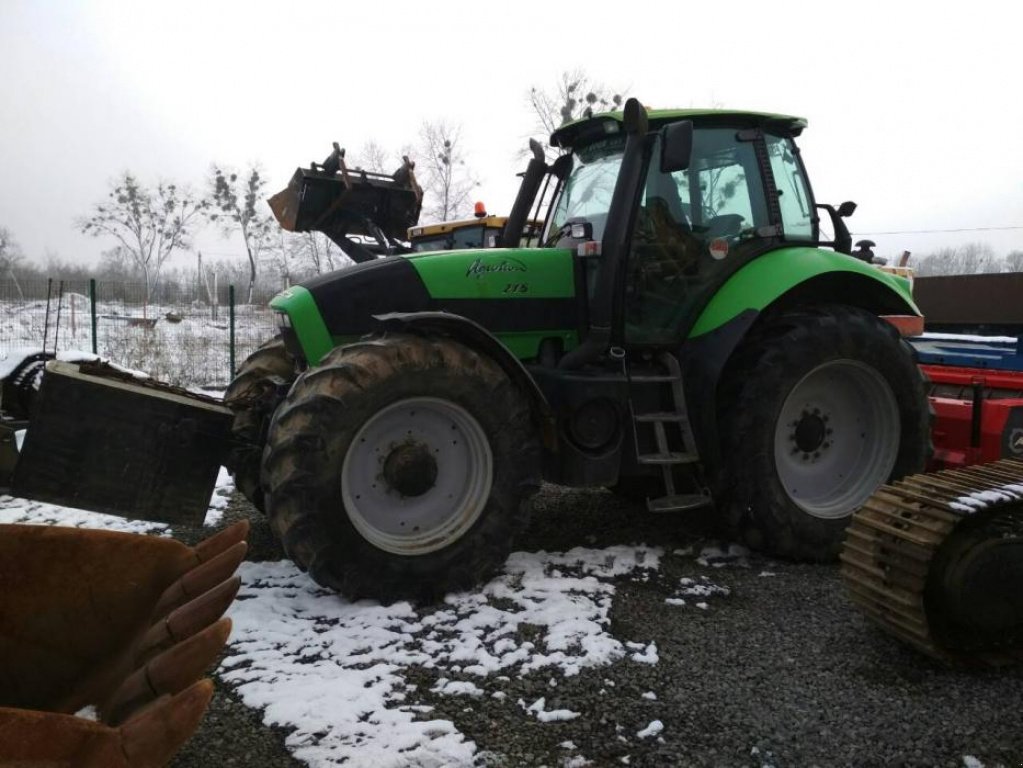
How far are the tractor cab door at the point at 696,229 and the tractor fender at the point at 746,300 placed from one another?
3.9 inches

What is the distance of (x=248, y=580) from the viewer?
3.93m

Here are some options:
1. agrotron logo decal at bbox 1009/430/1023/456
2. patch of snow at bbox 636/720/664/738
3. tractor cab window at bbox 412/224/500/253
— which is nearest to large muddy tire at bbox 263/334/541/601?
patch of snow at bbox 636/720/664/738

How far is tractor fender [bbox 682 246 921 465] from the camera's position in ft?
14.3

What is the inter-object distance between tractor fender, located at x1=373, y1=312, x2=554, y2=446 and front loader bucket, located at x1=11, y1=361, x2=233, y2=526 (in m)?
0.99

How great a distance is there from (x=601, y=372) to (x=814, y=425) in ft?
4.45

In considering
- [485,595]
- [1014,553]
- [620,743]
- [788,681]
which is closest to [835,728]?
[788,681]

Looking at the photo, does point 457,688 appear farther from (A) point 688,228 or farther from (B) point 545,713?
(A) point 688,228

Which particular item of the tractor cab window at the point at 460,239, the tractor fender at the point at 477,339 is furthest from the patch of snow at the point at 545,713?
the tractor cab window at the point at 460,239

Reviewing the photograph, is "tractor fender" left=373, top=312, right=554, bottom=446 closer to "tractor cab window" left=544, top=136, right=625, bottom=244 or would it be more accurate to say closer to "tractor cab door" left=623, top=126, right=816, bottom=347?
"tractor cab door" left=623, top=126, right=816, bottom=347

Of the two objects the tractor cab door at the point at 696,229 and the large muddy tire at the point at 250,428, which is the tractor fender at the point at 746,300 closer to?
the tractor cab door at the point at 696,229

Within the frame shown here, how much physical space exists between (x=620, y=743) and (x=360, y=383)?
1.83 m

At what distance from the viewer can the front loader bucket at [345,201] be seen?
8.91 m

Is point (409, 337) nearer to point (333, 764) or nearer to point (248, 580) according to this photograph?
point (248, 580)

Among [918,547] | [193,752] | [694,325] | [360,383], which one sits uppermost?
[694,325]
